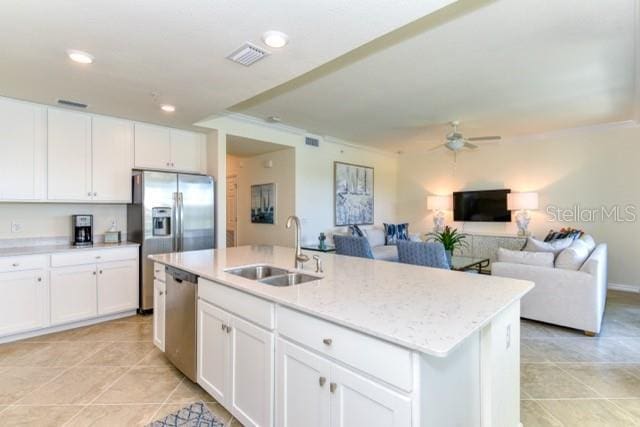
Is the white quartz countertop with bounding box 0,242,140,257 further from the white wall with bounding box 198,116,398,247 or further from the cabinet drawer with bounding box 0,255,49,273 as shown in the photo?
the white wall with bounding box 198,116,398,247

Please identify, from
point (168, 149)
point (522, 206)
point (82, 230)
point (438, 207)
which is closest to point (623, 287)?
point (522, 206)

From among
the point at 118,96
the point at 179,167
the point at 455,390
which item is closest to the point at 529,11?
the point at 455,390

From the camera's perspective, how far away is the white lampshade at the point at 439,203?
694cm

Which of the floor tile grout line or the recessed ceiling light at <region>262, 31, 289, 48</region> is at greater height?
the recessed ceiling light at <region>262, 31, 289, 48</region>

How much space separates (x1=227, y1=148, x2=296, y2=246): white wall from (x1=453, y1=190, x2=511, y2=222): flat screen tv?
356cm

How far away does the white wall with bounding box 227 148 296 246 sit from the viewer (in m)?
5.84

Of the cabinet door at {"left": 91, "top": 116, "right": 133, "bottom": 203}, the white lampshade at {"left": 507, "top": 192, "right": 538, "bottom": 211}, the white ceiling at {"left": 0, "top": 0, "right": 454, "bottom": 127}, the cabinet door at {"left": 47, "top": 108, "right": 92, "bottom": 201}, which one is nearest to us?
the white ceiling at {"left": 0, "top": 0, "right": 454, "bottom": 127}

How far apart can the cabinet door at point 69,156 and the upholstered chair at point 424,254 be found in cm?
366

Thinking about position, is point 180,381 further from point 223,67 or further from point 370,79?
point 370,79

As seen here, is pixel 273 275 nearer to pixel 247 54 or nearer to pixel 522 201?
pixel 247 54

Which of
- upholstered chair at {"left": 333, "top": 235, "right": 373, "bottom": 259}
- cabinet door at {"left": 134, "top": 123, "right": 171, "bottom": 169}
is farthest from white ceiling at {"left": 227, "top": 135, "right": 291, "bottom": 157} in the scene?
upholstered chair at {"left": 333, "top": 235, "right": 373, "bottom": 259}

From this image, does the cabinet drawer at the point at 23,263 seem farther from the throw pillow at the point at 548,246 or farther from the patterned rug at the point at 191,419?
the throw pillow at the point at 548,246

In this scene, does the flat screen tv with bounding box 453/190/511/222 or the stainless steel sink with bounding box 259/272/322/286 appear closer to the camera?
the stainless steel sink with bounding box 259/272/322/286

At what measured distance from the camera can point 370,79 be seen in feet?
11.3
